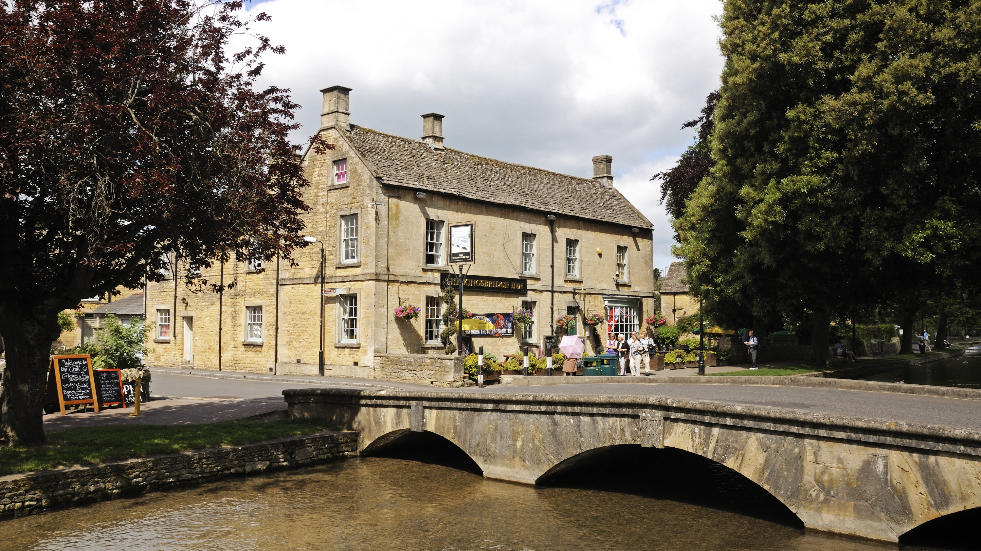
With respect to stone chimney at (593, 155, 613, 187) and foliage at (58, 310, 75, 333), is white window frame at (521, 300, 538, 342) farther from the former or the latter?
foliage at (58, 310, 75, 333)

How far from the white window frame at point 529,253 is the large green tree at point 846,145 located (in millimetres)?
9018

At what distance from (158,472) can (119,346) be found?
8095 mm

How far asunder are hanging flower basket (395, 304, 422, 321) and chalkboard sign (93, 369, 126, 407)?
10707 millimetres

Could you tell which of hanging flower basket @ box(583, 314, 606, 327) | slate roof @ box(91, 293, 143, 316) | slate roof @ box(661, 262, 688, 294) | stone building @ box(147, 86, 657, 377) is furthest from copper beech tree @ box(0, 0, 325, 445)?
slate roof @ box(661, 262, 688, 294)

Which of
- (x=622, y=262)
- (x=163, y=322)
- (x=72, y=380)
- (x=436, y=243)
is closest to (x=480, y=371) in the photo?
(x=436, y=243)

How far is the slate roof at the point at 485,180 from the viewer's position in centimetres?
Answer: 2959

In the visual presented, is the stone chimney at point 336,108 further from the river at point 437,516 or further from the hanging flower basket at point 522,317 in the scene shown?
the river at point 437,516

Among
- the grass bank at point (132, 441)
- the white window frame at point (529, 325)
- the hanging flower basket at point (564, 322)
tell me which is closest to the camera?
the grass bank at point (132, 441)

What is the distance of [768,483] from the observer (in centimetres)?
1095

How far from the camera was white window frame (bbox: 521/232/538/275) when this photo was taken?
3334 centimetres

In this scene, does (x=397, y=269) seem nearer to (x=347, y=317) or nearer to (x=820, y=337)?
(x=347, y=317)

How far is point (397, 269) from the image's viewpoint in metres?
28.4

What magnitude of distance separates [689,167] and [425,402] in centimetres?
2541

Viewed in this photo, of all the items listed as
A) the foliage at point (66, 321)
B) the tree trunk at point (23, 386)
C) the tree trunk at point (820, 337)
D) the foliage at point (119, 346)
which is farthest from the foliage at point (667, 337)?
the foliage at point (66, 321)
